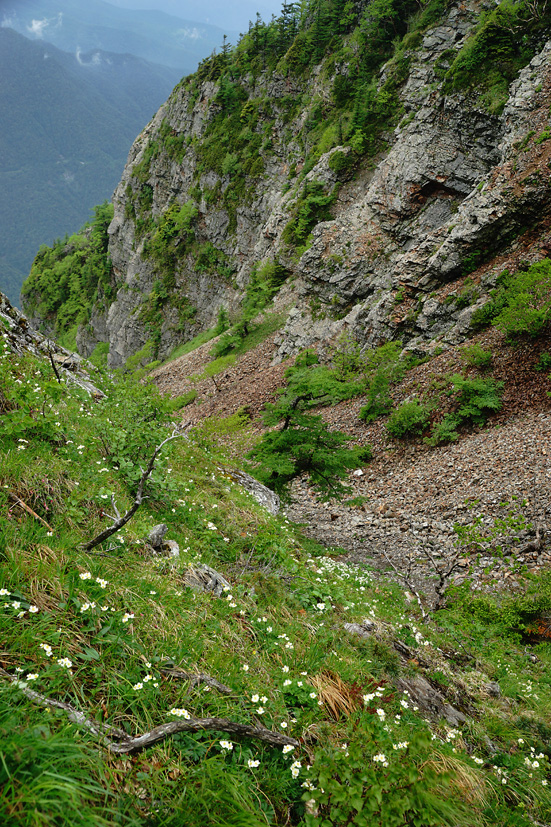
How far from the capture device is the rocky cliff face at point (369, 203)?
16922mm

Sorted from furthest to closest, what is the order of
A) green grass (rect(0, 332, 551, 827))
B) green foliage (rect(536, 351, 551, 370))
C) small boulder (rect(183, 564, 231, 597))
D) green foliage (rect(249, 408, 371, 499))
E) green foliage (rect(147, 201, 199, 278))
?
green foliage (rect(147, 201, 199, 278)) < green foliage (rect(536, 351, 551, 370)) < green foliage (rect(249, 408, 371, 499)) < small boulder (rect(183, 564, 231, 597)) < green grass (rect(0, 332, 551, 827))

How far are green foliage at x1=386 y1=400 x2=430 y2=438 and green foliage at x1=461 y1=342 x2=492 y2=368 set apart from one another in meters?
2.29

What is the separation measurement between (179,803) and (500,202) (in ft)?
66.3

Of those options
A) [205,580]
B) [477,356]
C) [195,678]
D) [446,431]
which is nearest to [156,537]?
[205,580]

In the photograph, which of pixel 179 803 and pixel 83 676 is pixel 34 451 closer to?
pixel 83 676

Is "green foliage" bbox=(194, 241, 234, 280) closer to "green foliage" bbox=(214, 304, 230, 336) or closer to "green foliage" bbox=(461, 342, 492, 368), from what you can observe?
"green foliage" bbox=(214, 304, 230, 336)

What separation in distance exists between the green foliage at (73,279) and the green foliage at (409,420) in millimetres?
51530

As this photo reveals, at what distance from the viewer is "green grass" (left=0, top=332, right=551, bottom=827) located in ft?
6.22

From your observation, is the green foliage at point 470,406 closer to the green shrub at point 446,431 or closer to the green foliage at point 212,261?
the green shrub at point 446,431

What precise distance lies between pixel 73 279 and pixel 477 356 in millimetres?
70248

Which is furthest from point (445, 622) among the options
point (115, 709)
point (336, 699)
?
point (115, 709)

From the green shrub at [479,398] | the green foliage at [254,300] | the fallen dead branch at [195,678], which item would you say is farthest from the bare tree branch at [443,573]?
the green foliage at [254,300]

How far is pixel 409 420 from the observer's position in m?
14.3

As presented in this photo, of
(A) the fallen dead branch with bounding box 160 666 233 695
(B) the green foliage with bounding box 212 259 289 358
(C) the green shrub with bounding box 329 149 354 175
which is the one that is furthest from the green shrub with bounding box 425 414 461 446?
(C) the green shrub with bounding box 329 149 354 175
